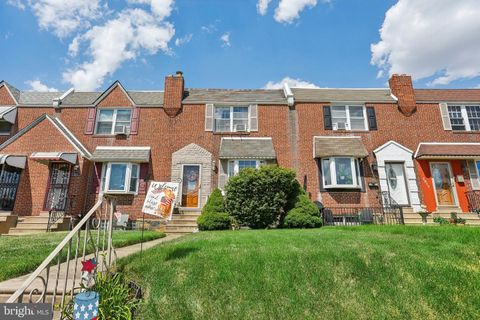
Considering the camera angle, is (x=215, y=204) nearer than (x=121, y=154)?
Yes

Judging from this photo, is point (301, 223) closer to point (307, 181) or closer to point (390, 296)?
point (307, 181)

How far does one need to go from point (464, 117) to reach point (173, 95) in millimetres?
18640

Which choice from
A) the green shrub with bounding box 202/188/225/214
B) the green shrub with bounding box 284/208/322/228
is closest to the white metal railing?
the green shrub with bounding box 202/188/225/214

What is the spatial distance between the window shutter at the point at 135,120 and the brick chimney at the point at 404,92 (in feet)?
54.9

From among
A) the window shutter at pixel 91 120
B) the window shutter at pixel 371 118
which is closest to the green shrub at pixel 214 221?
the window shutter at pixel 91 120

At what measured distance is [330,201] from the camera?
14781mm

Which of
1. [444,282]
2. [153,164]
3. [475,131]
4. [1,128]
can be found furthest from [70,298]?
[475,131]

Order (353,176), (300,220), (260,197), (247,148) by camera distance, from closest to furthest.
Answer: (300,220)
(260,197)
(353,176)
(247,148)

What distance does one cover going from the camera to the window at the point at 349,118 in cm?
1666

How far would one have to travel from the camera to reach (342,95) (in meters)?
17.8

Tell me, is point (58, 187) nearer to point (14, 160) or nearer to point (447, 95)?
point (14, 160)

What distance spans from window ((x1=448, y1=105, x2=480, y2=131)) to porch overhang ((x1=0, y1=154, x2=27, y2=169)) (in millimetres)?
25270

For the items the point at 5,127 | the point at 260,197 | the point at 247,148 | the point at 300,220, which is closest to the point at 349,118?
the point at 247,148

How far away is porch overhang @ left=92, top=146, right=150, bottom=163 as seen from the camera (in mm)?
14992
